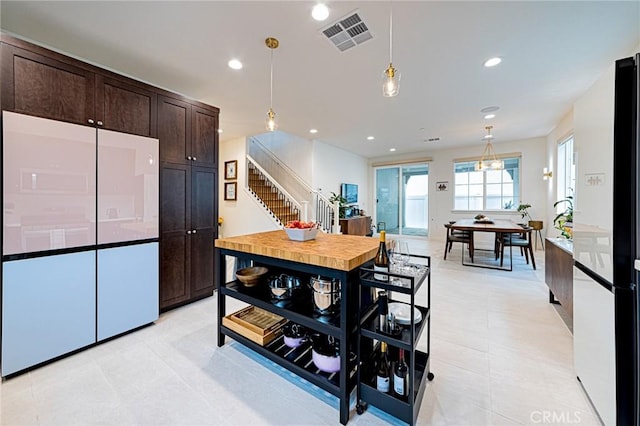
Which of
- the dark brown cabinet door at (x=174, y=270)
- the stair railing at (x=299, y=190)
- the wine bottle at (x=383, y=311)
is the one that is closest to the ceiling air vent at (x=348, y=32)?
the wine bottle at (x=383, y=311)

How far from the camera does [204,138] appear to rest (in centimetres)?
319

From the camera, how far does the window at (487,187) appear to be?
283 inches

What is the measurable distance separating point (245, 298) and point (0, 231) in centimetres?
173

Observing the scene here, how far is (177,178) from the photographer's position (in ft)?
9.59

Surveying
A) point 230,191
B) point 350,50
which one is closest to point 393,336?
point 350,50

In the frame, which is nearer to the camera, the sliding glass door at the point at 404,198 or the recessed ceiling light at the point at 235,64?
the recessed ceiling light at the point at 235,64

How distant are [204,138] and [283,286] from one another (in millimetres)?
2291

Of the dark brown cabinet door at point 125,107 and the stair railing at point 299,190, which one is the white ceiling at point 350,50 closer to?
the dark brown cabinet door at point 125,107

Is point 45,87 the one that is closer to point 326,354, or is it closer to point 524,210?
point 326,354

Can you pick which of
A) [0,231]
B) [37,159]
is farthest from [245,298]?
[37,159]

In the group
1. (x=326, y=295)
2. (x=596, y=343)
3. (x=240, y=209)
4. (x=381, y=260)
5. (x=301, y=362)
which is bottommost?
(x=301, y=362)

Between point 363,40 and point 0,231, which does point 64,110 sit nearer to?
point 0,231

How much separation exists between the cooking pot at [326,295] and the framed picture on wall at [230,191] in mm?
4819

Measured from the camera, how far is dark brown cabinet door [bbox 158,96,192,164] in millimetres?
2764
